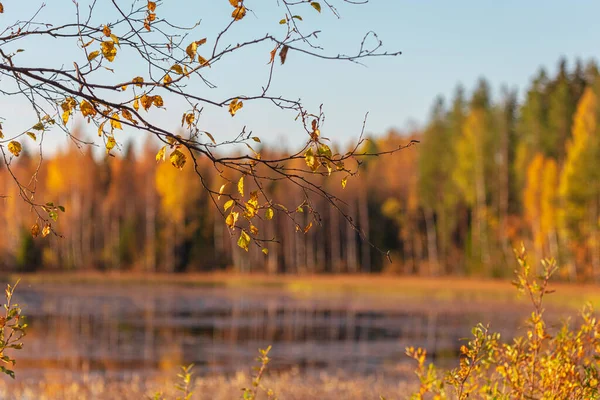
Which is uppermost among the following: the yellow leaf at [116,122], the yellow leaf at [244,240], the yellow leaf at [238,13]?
the yellow leaf at [238,13]

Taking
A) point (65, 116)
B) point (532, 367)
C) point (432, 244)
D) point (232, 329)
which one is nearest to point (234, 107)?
point (65, 116)

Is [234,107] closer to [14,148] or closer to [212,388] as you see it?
[14,148]

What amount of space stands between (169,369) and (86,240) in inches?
1811

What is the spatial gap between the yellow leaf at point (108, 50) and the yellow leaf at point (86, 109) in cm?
25

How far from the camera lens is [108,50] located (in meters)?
3.72

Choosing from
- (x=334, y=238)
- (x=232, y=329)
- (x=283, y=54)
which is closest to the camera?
(x=283, y=54)

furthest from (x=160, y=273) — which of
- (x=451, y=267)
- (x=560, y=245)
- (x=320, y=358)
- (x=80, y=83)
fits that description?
(x=80, y=83)

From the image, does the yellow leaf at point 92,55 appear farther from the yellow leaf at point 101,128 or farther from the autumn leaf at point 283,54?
the autumn leaf at point 283,54

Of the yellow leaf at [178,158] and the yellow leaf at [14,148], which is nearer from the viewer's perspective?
the yellow leaf at [178,158]

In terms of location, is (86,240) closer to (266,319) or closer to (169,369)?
(266,319)

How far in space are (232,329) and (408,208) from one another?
34.4 meters

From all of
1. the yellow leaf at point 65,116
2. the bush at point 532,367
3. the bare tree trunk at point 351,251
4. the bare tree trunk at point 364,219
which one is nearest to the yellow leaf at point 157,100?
the yellow leaf at point 65,116

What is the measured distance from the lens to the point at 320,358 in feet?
64.9

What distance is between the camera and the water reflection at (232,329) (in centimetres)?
1917
